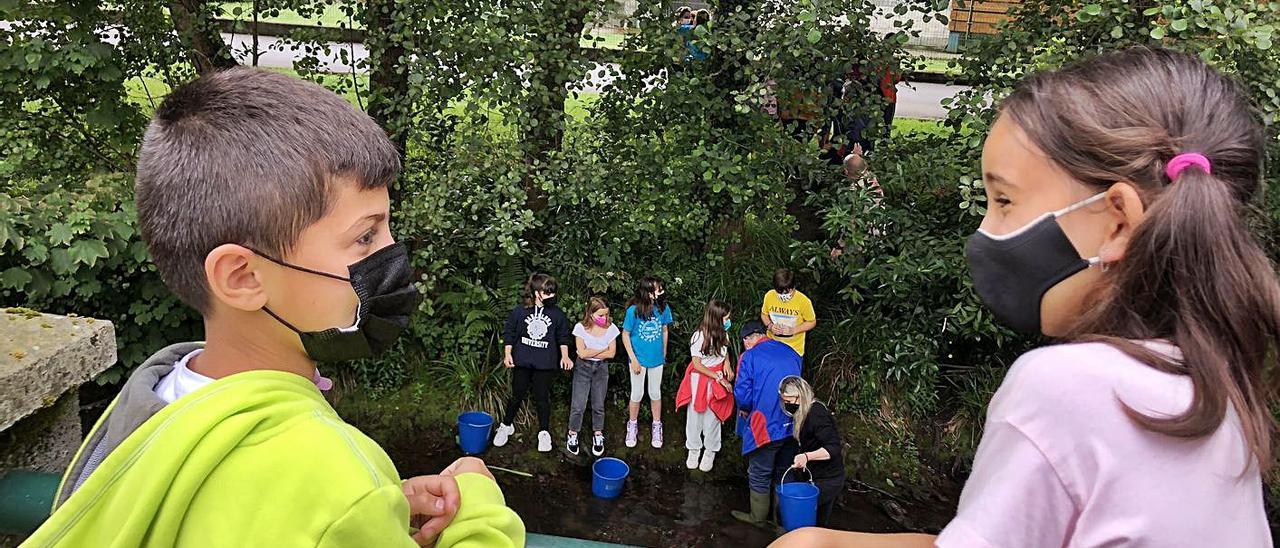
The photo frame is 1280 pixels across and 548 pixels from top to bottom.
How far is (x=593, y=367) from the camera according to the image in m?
6.42

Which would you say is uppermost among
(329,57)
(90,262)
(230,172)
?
(230,172)

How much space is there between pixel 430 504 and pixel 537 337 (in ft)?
15.9

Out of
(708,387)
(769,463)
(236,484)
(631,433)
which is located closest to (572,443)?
(631,433)

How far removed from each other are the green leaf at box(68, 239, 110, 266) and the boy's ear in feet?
14.9

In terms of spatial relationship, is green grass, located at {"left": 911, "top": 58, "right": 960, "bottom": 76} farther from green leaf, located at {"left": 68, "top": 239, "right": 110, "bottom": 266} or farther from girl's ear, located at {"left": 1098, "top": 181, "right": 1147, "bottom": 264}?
green leaf, located at {"left": 68, "top": 239, "right": 110, "bottom": 266}

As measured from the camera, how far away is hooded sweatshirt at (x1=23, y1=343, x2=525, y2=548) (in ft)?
3.50

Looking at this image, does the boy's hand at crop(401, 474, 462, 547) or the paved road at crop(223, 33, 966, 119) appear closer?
the boy's hand at crop(401, 474, 462, 547)

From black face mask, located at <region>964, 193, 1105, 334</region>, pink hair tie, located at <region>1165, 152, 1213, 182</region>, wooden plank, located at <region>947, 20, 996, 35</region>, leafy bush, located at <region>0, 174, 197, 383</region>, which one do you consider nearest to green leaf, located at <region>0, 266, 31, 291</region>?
leafy bush, located at <region>0, 174, 197, 383</region>

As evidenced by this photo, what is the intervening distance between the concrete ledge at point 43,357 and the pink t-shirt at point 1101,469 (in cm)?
149

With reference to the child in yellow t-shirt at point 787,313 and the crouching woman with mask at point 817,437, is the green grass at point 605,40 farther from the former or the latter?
the crouching woman with mask at point 817,437

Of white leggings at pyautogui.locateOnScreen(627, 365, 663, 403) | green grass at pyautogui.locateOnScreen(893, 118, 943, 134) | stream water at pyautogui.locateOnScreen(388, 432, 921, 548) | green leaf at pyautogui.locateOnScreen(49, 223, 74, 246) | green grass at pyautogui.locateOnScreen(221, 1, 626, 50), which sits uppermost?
green grass at pyautogui.locateOnScreen(221, 1, 626, 50)

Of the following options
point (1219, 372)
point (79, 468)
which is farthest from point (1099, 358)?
point (79, 468)

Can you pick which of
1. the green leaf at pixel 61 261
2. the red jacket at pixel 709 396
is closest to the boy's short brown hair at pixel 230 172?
the green leaf at pixel 61 261

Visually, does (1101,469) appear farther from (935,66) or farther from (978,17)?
(978,17)
